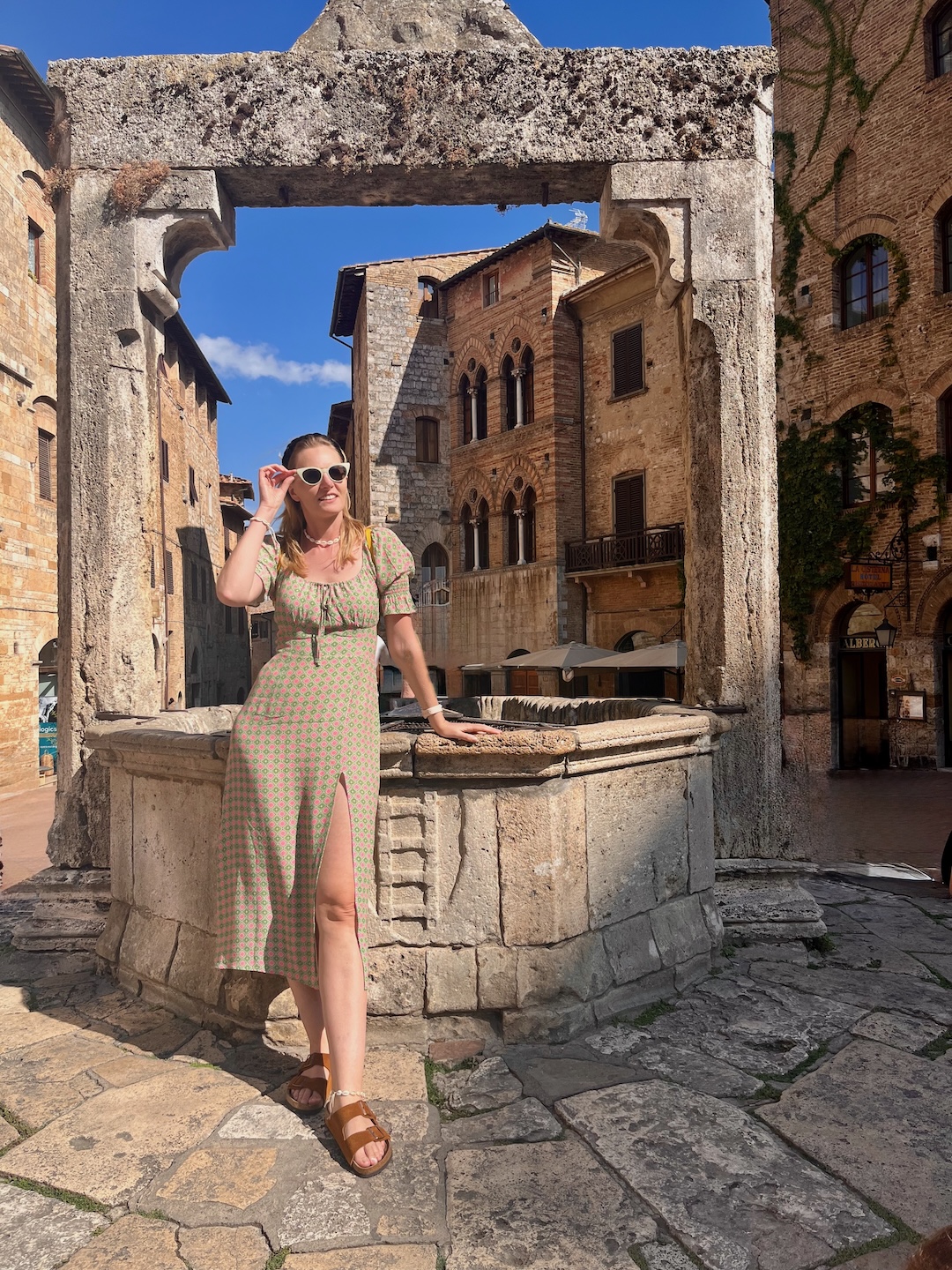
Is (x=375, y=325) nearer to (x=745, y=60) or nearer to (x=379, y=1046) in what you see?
(x=745, y=60)

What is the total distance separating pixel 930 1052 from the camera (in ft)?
10.3

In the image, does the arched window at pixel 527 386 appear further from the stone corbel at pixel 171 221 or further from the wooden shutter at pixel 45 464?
the stone corbel at pixel 171 221

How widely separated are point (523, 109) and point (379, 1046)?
4.53 meters

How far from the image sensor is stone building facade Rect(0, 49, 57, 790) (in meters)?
14.7

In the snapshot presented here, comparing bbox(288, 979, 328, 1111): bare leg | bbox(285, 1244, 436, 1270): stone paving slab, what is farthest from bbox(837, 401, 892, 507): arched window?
bbox(285, 1244, 436, 1270): stone paving slab

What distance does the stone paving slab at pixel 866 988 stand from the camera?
356 cm

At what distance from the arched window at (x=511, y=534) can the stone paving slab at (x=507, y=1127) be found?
19856 mm

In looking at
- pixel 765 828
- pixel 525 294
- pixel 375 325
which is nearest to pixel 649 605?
pixel 525 294

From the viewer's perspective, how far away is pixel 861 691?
16516mm

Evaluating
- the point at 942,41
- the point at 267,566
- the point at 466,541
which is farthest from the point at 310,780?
the point at 466,541

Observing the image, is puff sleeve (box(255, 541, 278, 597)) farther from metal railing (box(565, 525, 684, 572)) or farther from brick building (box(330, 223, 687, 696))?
metal railing (box(565, 525, 684, 572))

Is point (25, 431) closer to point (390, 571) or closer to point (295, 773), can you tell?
point (390, 571)

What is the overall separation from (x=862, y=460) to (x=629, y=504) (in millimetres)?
5264

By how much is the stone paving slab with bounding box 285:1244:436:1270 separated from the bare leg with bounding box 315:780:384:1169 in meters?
0.50
